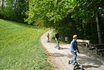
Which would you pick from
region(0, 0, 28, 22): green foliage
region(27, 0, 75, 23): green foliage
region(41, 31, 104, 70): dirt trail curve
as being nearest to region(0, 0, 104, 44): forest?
region(27, 0, 75, 23): green foliage

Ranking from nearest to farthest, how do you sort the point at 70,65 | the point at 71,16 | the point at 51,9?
the point at 70,65 → the point at 51,9 → the point at 71,16

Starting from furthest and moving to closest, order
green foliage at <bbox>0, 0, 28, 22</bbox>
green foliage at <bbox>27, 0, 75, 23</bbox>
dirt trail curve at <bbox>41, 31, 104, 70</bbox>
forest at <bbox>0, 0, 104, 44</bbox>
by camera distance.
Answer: green foliage at <bbox>0, 0, 28, 22</bbox>
green foliage at <bbox>27, 0, 75, 23</bbox>
forest at <bbox>0, 0, 104, 44</bbox>
dirt trail curve at <bbox>41, 31, 104, 70</bbox>

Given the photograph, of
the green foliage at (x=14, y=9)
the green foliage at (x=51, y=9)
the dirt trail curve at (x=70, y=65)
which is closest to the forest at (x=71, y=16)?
the green foliage at (x=51, y=9)

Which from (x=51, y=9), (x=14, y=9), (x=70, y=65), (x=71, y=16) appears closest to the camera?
(x=70, y=65)

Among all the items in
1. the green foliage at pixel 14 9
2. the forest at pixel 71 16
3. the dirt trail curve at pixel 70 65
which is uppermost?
the green foliage at pixel 14 9

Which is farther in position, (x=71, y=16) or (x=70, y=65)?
(x=71, y=16)

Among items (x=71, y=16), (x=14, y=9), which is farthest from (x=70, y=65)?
(x=14, y=9)

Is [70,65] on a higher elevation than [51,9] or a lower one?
lower

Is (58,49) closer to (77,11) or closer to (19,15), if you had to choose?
(77,11)

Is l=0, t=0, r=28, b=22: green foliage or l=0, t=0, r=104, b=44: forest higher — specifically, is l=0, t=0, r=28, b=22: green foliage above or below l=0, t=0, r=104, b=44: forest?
above

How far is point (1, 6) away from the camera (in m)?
86.1

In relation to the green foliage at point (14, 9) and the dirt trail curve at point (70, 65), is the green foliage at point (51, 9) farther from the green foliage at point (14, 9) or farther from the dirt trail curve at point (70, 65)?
the green foliage at point (14, 9)

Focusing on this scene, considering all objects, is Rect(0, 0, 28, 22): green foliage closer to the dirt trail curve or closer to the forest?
the forest

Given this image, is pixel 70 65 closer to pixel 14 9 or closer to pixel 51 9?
pixel 51 9
